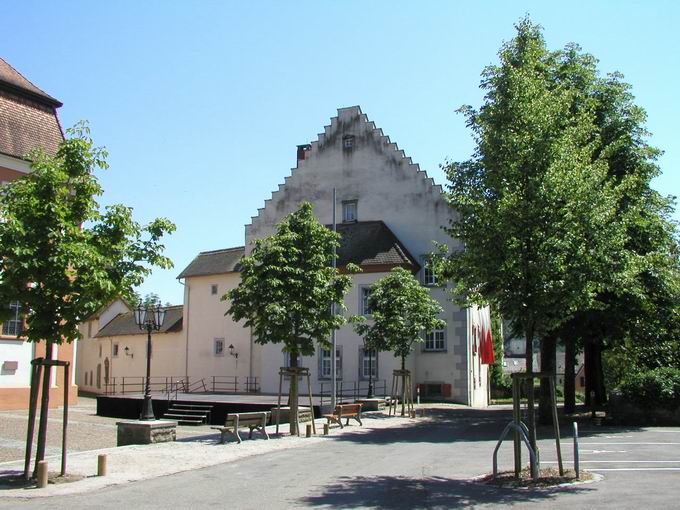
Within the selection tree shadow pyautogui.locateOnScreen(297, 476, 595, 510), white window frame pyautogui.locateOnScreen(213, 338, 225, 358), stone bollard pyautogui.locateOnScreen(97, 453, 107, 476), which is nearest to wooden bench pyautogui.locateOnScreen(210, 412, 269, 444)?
stone bollard pyautogui.locateOnScreen(97, 453, 107, 476)

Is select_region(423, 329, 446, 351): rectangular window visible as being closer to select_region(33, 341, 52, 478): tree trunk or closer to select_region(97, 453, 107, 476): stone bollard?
select_region(97, 453, 107, 476): stone bollard

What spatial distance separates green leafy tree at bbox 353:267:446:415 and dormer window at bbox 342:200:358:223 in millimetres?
13218

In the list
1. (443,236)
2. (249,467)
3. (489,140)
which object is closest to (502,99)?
(489,140)

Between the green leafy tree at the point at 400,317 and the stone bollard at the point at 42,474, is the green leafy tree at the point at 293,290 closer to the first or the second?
the green leafy tree at the point at 400,317

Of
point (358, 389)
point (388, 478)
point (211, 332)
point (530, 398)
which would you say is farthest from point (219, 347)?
point (530, 398)

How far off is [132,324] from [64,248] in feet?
132

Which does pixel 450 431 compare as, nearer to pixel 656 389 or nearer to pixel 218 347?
pixel 656 389

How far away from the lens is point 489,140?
42.2ft

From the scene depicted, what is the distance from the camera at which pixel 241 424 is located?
709 inches

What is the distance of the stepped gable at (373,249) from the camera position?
36.0 meters

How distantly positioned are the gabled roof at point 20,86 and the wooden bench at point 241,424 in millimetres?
14636

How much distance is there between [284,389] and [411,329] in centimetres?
1421

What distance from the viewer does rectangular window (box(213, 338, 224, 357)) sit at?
43594mm

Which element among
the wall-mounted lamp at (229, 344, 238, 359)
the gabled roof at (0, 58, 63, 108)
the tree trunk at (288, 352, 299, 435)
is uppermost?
the gabled roof at (0, 58, 63, 108)
